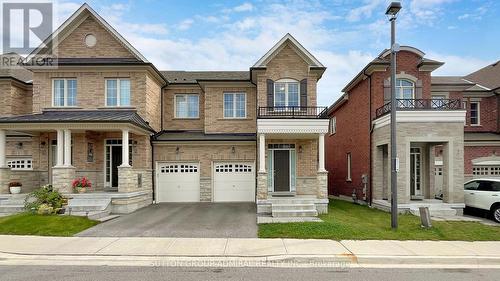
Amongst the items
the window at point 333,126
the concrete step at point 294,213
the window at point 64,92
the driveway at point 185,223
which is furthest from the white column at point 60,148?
the window at point 333,126

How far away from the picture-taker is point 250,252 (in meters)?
8.10

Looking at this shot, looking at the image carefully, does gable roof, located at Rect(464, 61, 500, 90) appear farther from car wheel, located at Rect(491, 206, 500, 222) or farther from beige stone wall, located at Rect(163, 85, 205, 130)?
beige stone wall, located at Rect(163, 85, 205, 130)

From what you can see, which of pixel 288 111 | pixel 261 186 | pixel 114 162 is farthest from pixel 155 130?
pixel 288 111

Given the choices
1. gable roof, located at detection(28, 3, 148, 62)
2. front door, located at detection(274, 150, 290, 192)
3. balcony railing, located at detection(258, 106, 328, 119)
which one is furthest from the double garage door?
gable roof, located at detection(28, 3, 148, 62)

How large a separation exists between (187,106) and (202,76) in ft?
7.03

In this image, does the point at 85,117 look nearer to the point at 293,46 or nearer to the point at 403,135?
the point at 293,46

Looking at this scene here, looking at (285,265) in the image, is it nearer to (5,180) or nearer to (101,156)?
(101,156)

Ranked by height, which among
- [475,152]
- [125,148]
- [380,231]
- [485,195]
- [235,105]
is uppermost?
[235,105]

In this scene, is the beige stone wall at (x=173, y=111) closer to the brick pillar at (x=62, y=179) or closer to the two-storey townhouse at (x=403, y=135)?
the brick pillar at (x=62, y=179)

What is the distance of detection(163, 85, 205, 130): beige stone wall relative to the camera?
19.2 metres

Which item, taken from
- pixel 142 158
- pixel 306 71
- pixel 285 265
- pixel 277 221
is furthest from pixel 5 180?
pixel 306 71

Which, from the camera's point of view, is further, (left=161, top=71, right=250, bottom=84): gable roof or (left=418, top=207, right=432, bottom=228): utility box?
(left=161, top=71, right=250, bottom=84): gable roof

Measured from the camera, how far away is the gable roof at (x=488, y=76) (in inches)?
830

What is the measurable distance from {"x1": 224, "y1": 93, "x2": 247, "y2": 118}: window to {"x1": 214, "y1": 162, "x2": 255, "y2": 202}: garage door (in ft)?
9.33
